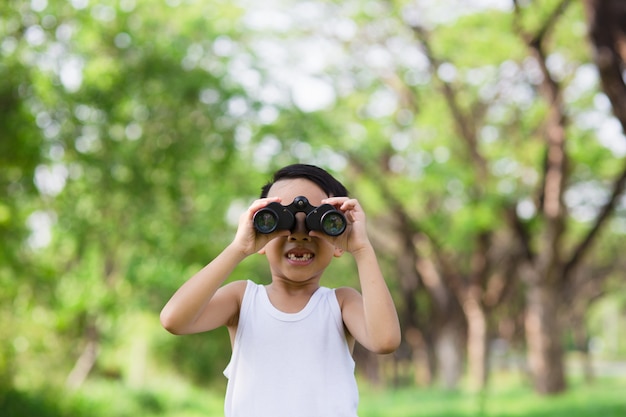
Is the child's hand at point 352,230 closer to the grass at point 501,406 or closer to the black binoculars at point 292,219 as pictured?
the black binoculars at point 292,219

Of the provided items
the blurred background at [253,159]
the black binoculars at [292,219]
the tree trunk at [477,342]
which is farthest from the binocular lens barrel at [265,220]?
the tree trunk at [477,342]

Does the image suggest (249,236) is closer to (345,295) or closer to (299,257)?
(299,257)

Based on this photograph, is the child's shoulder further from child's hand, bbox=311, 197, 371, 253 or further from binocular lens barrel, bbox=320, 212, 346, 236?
binocular lens barrel, bbox=320, 212, 346, 236

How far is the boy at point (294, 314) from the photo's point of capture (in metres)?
2.46

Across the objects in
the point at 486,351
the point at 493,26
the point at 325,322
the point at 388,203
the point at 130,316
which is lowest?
the point at 325,322

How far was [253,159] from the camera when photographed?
43.1ft

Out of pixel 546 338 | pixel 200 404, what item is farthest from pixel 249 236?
pixel 546 338

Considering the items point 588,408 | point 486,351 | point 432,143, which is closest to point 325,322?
point 588,408

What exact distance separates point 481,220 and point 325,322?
40.6ft

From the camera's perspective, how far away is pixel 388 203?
17297mm

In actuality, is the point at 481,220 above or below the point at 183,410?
above

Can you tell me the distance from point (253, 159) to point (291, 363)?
10714 millimetres

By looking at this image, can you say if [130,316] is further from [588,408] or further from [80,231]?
[588,408]

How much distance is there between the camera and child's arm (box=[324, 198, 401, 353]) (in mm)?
Result: 2459
